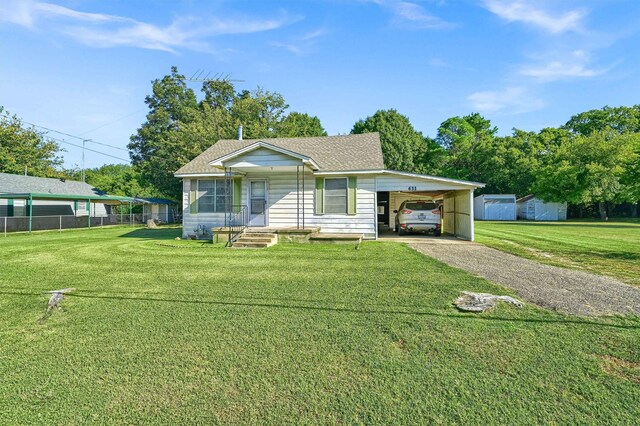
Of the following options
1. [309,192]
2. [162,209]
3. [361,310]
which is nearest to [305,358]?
[361,310]

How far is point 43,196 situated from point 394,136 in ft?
103

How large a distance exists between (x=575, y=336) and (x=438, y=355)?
5.42 feet

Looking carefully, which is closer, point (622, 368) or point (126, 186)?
point (622, 368)

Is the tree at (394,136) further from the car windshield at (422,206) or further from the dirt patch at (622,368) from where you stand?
the dirt patch at (622,368)

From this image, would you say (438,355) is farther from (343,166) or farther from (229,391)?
(343,166)

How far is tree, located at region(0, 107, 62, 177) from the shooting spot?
3152 centimetres

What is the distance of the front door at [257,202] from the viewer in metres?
13.8

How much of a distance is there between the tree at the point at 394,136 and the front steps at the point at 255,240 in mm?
25373

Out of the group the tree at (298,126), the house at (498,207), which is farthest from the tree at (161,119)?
the house at (498,207)

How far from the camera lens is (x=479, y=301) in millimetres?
4605

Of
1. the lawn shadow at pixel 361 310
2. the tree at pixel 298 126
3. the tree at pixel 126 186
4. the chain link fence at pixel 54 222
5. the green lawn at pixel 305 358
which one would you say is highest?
the tree at pixel 298 126

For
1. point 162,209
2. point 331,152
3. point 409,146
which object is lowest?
point 162,209

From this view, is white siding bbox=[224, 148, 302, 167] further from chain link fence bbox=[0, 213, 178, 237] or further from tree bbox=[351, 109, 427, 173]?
tree bbox=[351, 109, 427, 173]

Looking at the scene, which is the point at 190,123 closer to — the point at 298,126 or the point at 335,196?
the point at 298,126
